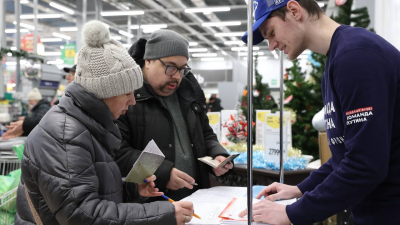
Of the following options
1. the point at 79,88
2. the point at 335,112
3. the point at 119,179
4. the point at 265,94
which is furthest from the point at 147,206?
the point at 265,94

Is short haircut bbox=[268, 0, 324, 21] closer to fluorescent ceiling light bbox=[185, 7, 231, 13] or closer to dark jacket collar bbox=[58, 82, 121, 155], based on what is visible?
dark jacket collar bbox=[58, 82, 121, 155]

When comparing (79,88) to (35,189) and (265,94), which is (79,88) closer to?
(35,189)

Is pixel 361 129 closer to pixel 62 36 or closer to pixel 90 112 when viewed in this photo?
pixel 90 112

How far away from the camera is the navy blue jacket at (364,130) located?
1021mm

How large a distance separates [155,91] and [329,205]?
4.11ft

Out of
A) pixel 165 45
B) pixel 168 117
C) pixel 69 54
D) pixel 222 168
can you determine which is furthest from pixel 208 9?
pixel 222 168

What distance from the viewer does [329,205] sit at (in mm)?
1104

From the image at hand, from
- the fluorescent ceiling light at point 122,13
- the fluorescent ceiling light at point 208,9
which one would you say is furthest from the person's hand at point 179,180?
the fluorescent ceiling light at point 122,13

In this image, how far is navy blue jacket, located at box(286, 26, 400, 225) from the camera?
102 cm

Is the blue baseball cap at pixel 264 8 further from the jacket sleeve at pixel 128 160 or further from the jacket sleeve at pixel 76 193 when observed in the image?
the jacket sleeve at pixel 128 160

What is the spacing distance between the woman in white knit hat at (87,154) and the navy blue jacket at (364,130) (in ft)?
1.58

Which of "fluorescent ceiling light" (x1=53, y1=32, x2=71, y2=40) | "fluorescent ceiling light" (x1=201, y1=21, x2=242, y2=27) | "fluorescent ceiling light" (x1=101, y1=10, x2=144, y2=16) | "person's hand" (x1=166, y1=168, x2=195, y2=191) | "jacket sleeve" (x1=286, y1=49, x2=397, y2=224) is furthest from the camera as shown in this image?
"fluorescent ceiling light" (x1=53, y1=32, x2=71, y2=40)

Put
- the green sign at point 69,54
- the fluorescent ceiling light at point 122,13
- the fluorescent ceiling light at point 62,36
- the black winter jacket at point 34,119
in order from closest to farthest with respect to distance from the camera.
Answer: the black winter jacket at point 34,119
the fluorescent ceiling light at point 122,13
the green sign at point 69,54
the fluorescent ceiling light at point 62,36

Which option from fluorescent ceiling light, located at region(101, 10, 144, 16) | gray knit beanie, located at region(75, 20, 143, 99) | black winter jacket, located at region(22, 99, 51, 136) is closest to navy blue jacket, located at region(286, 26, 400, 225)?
gray knit beanie, located at region(75, 20, 143, 99)
